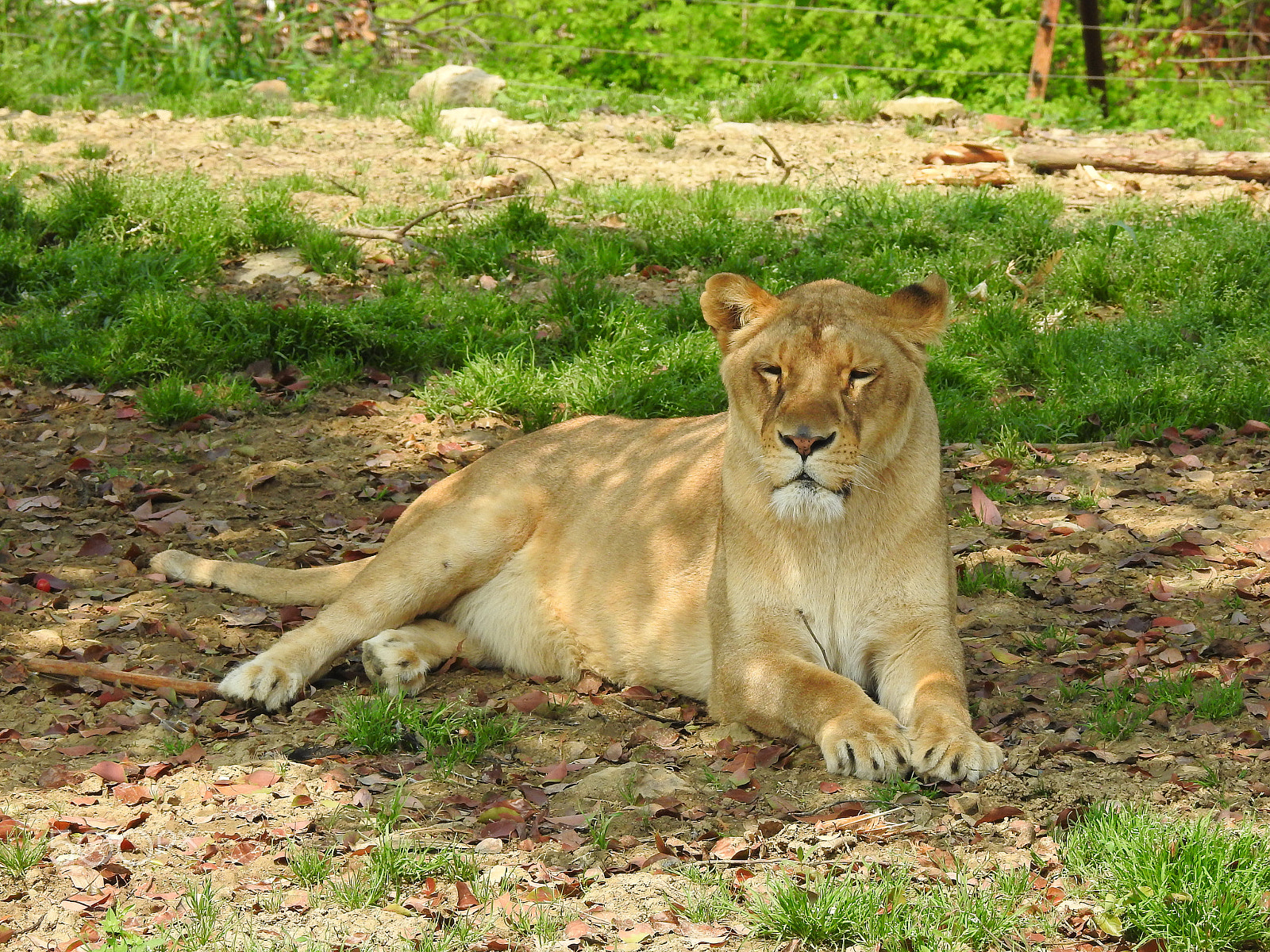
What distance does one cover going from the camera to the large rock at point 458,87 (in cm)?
1297

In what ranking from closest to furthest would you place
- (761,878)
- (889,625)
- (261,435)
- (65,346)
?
(761,878)
(889,625)
(261,435)
(65,346)

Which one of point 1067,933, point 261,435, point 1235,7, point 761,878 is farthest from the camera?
point 1235,7

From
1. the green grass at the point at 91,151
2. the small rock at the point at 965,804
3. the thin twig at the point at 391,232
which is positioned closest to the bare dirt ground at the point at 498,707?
the small rock at the point at 965,804

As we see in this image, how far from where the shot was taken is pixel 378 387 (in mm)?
8031

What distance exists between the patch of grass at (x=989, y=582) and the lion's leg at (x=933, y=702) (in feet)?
4.25

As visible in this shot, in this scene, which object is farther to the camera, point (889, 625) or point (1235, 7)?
point (1235, 7)

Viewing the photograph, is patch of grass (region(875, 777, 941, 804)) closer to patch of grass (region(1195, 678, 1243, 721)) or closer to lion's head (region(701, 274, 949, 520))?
lion's head (region(701, 274, 949, 520))

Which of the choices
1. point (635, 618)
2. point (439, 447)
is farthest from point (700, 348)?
point (635, 618)

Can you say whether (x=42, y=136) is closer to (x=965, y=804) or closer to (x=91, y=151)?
(x=91, y=151)

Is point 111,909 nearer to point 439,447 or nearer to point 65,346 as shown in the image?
point 439,447

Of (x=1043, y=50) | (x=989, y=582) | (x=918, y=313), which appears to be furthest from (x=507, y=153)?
(x=918, y=313)

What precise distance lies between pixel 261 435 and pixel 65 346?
144cm

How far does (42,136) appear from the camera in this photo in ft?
36.1

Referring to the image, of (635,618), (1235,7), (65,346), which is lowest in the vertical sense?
(635,618)
